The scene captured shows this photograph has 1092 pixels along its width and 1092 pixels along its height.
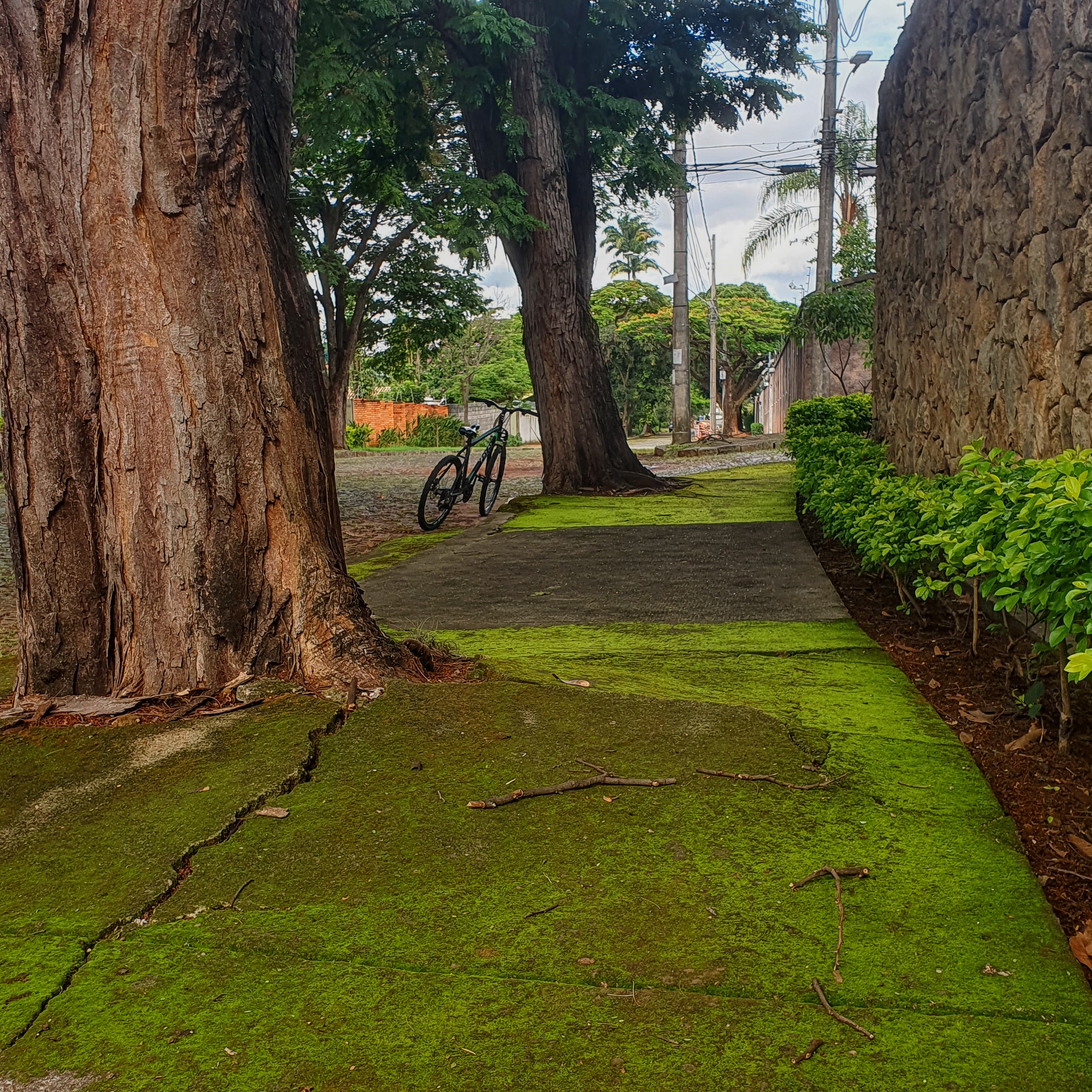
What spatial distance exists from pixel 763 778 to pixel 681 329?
879 inches

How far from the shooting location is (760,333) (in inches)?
1686

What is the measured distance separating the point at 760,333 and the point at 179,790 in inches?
1668

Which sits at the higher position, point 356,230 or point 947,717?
point 356,230

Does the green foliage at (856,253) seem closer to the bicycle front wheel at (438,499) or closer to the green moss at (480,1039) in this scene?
the bicycle front wheel at (438,499)

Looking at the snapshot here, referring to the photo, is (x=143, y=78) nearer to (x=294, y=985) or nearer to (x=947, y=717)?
(x=294, y=985)

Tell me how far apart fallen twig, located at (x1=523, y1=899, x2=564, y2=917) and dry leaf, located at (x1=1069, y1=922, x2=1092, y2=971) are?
102cm

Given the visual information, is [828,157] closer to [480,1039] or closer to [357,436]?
[357,436]

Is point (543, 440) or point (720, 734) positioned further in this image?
point (543, 440)

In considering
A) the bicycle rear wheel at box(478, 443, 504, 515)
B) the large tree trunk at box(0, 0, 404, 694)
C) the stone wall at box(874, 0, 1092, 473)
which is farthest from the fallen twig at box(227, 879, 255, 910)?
the bicycle rear wheel at box(478, 443, 504, 515)

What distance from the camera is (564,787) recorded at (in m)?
2.67

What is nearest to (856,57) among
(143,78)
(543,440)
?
(543,440)

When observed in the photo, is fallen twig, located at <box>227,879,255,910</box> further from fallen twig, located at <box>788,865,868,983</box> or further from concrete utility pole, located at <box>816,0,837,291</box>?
concrete utility pole, located at <box>816,0,837,291</box>

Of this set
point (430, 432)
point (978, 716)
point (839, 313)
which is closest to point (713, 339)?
point (430, 432)

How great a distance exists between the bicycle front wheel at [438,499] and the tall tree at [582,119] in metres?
2.55
